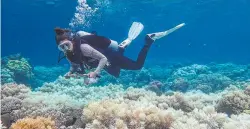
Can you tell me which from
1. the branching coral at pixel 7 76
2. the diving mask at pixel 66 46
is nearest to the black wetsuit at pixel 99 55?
the diving mask at pixel 66 46

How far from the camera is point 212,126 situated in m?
4.84

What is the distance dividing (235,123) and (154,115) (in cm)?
140

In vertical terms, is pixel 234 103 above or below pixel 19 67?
below

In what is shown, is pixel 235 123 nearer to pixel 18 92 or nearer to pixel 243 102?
pixel 243 102

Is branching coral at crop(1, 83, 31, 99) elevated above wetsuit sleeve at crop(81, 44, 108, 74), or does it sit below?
above

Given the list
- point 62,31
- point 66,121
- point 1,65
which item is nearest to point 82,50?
point 62,31

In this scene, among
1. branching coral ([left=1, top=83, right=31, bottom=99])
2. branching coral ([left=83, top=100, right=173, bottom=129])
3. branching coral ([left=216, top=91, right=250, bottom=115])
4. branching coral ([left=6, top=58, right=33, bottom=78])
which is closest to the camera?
branching coral ([left=83, top=100, right=173, bottom=129])

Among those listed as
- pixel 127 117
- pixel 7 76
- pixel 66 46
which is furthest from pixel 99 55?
pixel 7 76

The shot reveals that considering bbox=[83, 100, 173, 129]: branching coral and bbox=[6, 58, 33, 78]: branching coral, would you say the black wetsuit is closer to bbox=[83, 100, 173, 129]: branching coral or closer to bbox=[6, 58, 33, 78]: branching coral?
bbox=[83, 100, 173, 129]: branching coral

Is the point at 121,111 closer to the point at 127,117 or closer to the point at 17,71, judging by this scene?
the point at 127,117

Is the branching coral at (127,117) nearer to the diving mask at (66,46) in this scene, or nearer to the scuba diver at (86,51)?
the scuba diver at (86,51)

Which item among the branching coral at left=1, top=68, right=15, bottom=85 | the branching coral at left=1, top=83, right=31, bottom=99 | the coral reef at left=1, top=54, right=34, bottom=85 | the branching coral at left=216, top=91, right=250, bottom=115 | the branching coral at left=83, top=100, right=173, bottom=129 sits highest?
the coral reef at left=1, top=54, right=34, bottom=85

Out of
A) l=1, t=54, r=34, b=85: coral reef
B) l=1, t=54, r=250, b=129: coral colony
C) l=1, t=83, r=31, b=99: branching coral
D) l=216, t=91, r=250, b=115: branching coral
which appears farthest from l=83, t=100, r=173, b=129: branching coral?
l=1, t=54, r=34, b=85: coral reef

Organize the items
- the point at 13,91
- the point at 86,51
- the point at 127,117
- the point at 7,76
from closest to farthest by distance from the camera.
Result: the point at 127,117 < the point at 86,51 < the point at 13,91 < the point at 7,76
